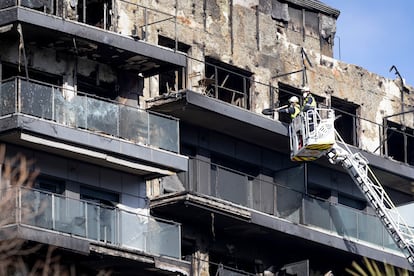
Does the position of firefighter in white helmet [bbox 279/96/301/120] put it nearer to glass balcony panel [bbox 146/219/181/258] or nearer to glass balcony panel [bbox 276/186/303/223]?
glass balcony panel [bbox 276/186/303/223]

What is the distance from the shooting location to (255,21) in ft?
201

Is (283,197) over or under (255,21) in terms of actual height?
under

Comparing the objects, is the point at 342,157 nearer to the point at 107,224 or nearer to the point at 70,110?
the point at 107,224

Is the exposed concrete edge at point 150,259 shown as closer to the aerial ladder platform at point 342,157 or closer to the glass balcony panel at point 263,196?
the glass balcony panel at point 263,196

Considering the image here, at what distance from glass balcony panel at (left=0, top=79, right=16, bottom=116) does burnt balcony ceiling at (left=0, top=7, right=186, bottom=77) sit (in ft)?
5.30

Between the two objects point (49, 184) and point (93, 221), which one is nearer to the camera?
point (93, 221)

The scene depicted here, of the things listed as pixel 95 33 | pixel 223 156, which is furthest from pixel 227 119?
pixel 95 33

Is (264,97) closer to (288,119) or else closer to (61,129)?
(288,119)

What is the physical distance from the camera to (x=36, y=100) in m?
51.2

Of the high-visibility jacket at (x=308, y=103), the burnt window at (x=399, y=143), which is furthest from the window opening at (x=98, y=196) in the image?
the burnt window at (x=399, y=143)

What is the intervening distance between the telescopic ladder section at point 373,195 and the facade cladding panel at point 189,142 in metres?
0.09

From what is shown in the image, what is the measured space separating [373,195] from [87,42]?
11.3 metres

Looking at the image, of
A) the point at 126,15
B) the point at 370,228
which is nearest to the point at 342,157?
the point at 370,228

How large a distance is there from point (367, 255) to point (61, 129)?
1270 centimetres
